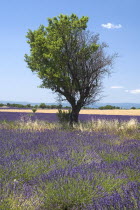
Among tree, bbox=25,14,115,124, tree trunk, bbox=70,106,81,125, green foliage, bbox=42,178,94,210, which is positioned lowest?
green foliage, bbox=42,178,94,210

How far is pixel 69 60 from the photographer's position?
1334cm

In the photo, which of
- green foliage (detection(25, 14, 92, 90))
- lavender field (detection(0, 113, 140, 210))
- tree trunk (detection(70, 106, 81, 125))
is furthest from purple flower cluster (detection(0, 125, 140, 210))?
tree trunk (detection(70, 106, 81, 125))

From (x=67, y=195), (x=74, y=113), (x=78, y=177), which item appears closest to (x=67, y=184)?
(x=67, y=195)

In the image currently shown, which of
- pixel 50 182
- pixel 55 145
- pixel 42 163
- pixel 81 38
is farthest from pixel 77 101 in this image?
pixel 50 182

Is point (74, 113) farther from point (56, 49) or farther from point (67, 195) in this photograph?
point (67, 195)

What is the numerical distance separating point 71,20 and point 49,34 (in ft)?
4.14

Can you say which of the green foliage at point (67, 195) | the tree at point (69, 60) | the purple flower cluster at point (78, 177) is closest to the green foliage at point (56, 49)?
the tree at point (69, 60)

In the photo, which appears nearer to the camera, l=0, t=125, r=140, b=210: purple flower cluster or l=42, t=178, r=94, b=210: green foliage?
l=0, t=125, r=140, b=210: purple flower cluster

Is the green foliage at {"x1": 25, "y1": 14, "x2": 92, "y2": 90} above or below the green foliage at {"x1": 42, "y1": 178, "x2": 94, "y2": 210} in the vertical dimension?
above

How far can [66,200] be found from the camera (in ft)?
11.5

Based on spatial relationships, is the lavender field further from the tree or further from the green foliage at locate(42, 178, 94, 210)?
the tree

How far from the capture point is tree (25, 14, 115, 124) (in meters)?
13.1

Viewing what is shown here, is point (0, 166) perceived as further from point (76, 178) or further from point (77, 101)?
point (77, 101)

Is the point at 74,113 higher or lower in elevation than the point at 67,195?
higher
